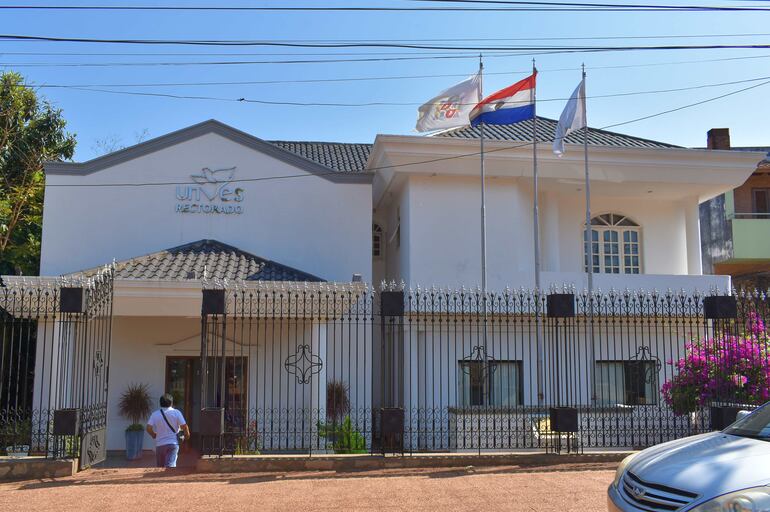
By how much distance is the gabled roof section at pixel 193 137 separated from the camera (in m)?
16.2

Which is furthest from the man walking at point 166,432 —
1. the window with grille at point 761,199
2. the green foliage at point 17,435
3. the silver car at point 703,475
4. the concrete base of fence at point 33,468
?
the window with grille at point 761,199

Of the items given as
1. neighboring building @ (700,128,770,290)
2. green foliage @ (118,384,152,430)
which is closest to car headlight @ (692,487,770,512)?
green foliage @ (118,384,152,430)

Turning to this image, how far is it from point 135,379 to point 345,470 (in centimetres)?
734

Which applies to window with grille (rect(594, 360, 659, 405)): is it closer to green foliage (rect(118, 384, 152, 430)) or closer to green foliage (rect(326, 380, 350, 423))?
green foliage (rect(326, 380, 350, 423))

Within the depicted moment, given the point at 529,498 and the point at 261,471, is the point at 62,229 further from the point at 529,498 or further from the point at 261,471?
the point at 529,498

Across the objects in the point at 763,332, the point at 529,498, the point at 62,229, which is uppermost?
the point at 62,229

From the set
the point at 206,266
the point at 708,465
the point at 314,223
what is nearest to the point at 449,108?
the point at 314,223

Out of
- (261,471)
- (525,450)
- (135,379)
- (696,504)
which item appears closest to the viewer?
(696,504)

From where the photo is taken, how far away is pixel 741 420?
672 centimetres

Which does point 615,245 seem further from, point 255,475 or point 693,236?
point 255,475

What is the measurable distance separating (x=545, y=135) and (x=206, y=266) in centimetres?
965

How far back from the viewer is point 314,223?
16922 millimetres

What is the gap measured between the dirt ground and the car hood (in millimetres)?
2315

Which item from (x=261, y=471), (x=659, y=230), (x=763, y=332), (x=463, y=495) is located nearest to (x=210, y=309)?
(x=261, y=471)
